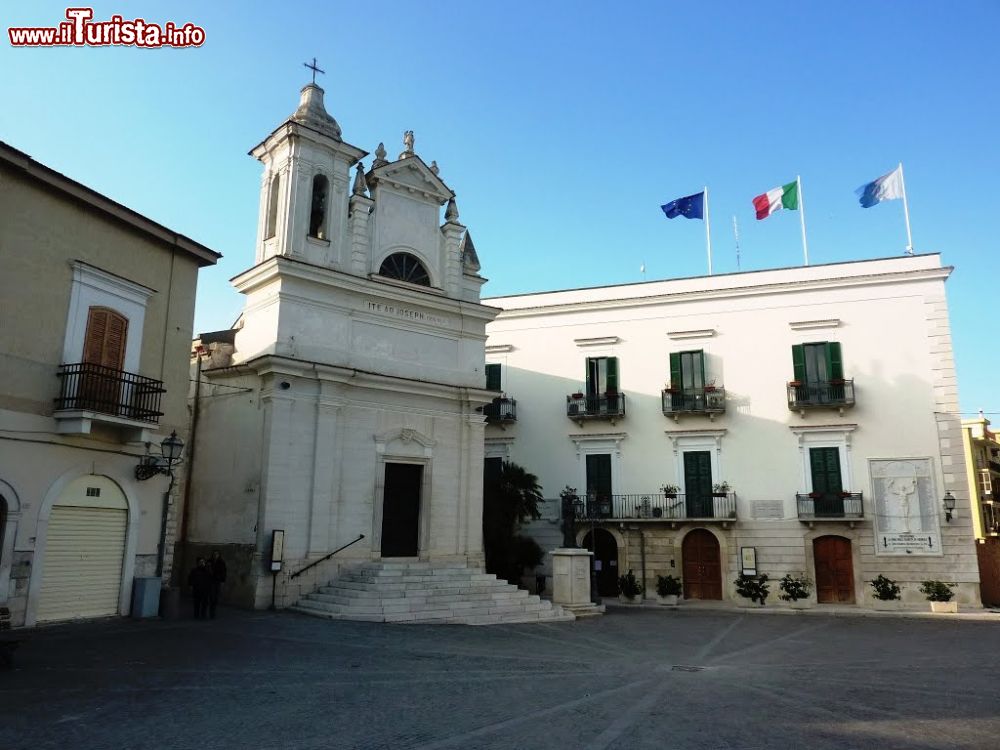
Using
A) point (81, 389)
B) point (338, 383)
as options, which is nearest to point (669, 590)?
point (338, 383)

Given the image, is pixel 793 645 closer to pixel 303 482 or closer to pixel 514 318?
pixel 303 482

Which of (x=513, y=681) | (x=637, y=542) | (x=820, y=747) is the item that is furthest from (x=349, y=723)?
(x=637, y=542)

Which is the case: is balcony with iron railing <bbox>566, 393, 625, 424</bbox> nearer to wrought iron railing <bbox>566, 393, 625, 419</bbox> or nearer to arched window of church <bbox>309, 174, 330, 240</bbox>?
wrought iron railing <bbox>566, 393, 625, 419</bbox>

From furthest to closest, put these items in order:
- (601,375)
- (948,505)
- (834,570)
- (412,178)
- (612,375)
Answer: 1. (601,375)
2. (612,375)
3. (834,570)
4. (948,505)
5. (412,178)

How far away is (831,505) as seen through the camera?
26047 mm

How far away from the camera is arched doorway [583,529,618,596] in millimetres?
28266

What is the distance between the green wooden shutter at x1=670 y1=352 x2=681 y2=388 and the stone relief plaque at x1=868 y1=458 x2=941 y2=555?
7.09m

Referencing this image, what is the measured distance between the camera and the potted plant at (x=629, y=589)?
26641 millimetres

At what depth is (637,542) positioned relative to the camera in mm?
28000

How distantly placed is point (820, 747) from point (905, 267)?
76.2 feet

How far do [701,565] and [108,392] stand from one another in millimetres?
20177

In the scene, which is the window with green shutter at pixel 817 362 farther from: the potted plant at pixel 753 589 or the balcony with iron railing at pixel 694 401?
the potted plant at pixel 753 589

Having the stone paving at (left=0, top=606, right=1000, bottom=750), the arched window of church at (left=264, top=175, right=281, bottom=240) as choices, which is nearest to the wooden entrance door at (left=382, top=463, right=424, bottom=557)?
the stone paving at (left=0, top=606, right=1000, bottom=750)

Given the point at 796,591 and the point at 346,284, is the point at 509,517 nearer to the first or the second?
the point at 796,591
